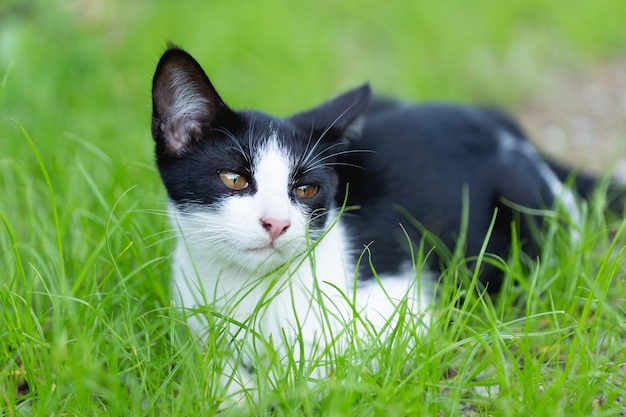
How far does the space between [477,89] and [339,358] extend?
3034 mm

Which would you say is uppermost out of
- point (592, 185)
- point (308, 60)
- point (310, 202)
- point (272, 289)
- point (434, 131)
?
point (308, 60)

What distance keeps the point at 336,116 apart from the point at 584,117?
8.82 feet

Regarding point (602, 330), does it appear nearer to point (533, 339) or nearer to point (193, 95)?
point (533, 339)

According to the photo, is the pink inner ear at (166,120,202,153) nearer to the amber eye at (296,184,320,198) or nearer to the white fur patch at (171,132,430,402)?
the white fur patch at (171,132,430,402)

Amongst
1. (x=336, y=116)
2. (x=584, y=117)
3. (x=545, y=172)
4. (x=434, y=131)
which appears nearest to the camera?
(x=336, y=116)

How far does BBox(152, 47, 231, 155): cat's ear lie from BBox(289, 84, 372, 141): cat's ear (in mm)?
269

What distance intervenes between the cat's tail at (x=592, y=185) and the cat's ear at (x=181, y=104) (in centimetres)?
151

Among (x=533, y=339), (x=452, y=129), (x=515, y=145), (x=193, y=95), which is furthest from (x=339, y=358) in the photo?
(x=515, y=145)

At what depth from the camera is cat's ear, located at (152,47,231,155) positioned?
5.62ft

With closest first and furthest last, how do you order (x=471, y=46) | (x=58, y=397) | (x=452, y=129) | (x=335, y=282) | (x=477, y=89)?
(x=58, y=397) → (x=335, y=282) → (x=452, y=129) → (x=477, y=89) → (x=471, y=46)

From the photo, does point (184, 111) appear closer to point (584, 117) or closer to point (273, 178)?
point (273, 178)

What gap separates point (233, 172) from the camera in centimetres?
173

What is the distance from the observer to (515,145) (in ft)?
8.44

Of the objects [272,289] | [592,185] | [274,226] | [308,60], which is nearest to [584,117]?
[592,185]
